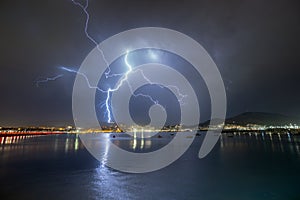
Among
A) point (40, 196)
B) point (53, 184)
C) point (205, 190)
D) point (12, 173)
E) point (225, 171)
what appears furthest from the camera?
point (225, 171)

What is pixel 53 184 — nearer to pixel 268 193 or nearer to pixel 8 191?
pixel 8 191

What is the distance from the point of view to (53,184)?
34.7ft

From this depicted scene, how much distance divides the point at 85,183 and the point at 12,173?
6.34 m

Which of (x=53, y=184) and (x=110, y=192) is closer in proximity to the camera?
(x=110, y=192)

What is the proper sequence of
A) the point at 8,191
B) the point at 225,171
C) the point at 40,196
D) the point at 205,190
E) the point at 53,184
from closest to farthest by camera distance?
the point at 40,196, the point at 8,191, the point at 205,190, the point at 53,184, the point at 225,171

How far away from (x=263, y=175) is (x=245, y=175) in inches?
52.0

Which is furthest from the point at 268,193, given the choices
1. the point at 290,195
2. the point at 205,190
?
the point at 205,190

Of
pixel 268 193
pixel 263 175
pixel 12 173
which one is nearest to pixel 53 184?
pixel 12 173

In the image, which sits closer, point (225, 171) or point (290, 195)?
point (290, 195)

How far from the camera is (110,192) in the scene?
916 centimetres

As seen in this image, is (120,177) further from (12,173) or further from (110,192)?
(12,173)

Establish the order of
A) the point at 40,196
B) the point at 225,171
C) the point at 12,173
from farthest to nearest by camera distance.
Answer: the point at 225,171 → the point at 12,173 → the point at 40,196

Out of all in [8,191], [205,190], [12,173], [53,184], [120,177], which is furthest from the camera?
[12,173]

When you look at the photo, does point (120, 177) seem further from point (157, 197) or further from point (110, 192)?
point (157, 197)
